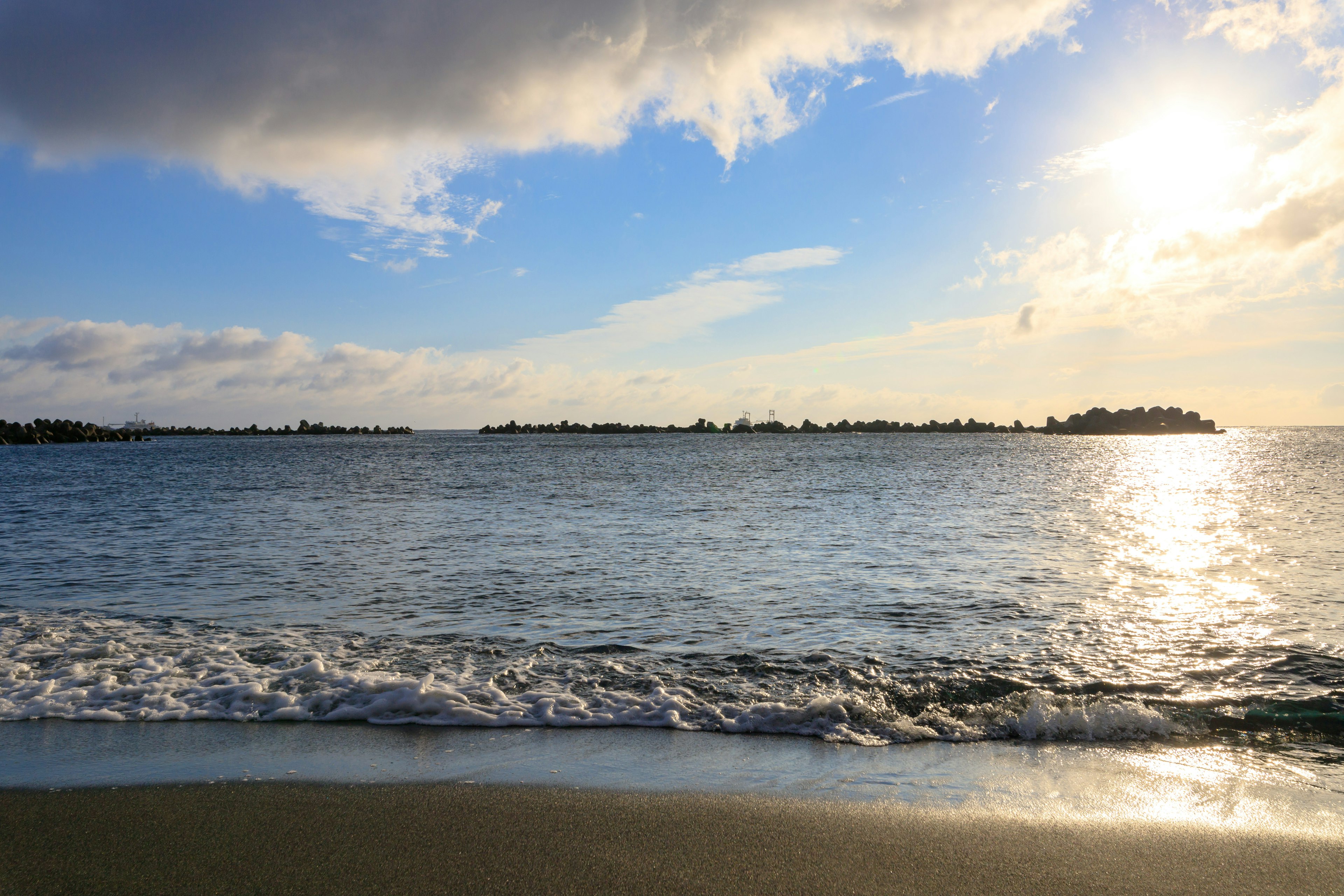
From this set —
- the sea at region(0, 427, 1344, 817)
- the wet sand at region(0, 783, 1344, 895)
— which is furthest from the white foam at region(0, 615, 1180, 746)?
the wet sand at region(0, 783, 1344, 895)

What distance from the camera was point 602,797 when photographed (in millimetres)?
4988

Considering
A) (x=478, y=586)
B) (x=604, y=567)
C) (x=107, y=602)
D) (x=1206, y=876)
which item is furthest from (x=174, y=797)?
(x=604, y=567)

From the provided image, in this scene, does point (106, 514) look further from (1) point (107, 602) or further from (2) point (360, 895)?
(2) point (360, 895)

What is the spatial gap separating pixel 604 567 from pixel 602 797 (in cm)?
990

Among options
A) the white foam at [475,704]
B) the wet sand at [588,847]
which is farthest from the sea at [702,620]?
the wet sand at [588,847]

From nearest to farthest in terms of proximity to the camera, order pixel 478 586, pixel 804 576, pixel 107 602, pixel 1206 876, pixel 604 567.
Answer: pixel 1206 876 → pixel 107 602 → pixel 478 586 → pixel 804 576 → pixel 604 567

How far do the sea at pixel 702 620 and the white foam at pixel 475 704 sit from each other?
1.4 inches

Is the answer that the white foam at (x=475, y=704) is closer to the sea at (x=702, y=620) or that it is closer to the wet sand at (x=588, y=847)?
the sea at (x=702, y=620)

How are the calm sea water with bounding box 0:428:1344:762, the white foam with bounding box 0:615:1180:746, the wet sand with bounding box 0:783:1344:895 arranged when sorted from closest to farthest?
the wet sand with bounding box 0:783:1344:895
the white foam with bounding box 0:615:1180:746
the calm sea water with bounding box 0:428:1344:762

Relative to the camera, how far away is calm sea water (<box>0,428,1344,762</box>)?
6.92 meters

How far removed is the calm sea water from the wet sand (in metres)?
1.69

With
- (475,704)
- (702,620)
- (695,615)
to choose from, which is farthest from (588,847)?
(695,615)

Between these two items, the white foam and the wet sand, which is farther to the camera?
the white foam

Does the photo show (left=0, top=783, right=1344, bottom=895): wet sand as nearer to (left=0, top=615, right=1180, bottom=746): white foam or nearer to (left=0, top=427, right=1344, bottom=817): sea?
(left=0, top=427, right=1344, bottom=817): sea
